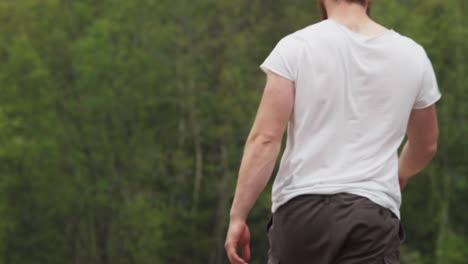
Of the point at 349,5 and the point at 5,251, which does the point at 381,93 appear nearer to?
the point at 349,5

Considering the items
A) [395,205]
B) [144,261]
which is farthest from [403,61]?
[144,261]

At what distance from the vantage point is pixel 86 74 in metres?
56.9

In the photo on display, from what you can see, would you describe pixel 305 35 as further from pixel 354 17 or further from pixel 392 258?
pixel 392 258

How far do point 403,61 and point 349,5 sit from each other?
0.19 m

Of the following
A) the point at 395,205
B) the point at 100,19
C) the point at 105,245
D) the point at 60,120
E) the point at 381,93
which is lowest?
the point at 105,245

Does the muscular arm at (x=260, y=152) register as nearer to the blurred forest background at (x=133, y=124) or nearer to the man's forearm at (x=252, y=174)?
the man's forearm at (x=252, y=174)

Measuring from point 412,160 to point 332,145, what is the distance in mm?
445

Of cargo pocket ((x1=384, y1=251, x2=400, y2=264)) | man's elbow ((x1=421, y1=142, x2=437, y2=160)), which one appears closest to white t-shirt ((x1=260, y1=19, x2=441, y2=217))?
A: cargo pocket ((x1=384, y1=251, x2=400, y2=264))

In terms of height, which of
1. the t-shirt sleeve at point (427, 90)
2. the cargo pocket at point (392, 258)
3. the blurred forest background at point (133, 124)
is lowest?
the blurred forest background at point (133, 124)

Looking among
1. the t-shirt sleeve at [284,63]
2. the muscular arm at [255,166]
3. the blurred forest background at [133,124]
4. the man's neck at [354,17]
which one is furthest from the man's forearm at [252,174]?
the blurred forest background at [133,124]

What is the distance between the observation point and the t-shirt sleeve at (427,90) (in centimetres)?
338

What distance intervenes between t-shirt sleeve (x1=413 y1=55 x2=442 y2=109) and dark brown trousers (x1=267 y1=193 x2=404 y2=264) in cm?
30

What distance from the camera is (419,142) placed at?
3590 millimetres

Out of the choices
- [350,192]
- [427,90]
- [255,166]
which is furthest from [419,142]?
[255,166]
